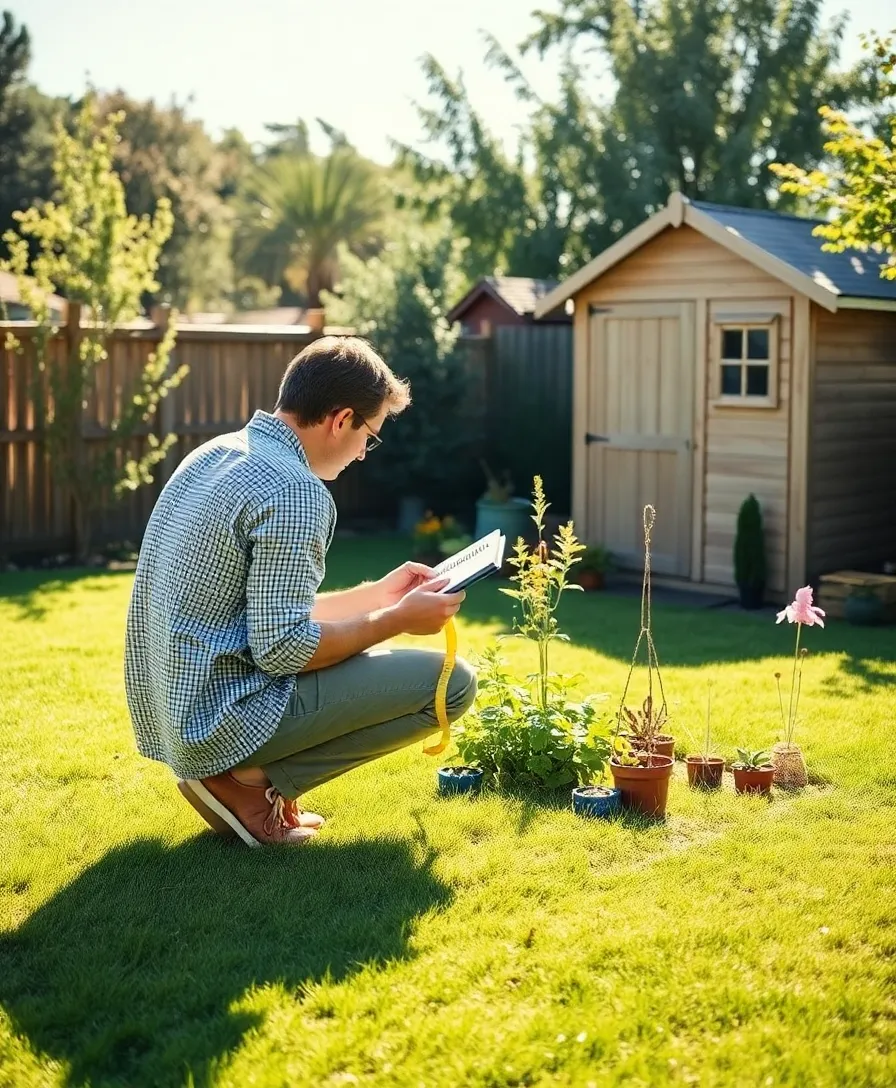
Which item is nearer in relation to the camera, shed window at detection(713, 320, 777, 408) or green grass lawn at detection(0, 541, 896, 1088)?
green grass lawn at detection(0, 541, 896, 1088)

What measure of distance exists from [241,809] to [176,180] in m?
39.8

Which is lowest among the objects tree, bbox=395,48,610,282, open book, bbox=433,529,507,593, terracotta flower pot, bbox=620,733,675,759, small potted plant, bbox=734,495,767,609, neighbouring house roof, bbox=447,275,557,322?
terracotta flower pot, bbox=620,733,675,759

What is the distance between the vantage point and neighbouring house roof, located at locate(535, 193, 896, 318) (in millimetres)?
9484

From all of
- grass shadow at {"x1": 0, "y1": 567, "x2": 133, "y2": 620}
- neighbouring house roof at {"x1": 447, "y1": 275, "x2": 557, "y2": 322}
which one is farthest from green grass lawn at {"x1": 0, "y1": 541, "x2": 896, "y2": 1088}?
neighbouring house roof at {"x1": 447, "y1": 275, "x2": 557, "y2": 322}

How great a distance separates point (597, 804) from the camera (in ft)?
15.4

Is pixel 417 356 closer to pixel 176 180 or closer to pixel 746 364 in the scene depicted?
pixel 746 364

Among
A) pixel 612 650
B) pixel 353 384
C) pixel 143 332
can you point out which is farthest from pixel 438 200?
pixel 353 384

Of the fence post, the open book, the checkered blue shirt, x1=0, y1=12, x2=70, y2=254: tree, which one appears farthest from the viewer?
x1=0, y1=12, x2=70, y2=254: tree

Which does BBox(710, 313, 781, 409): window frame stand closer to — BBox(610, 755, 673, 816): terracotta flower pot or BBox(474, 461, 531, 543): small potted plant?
BBox(474, 461, 531, 543): small potted plant

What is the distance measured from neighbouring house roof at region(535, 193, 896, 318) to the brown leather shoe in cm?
638

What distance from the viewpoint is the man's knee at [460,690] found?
452 cm

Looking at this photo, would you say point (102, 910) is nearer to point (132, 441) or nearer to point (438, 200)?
point (132, 441)

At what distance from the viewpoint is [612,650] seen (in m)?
7.97

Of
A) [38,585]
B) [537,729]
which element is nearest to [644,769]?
[537,729]
